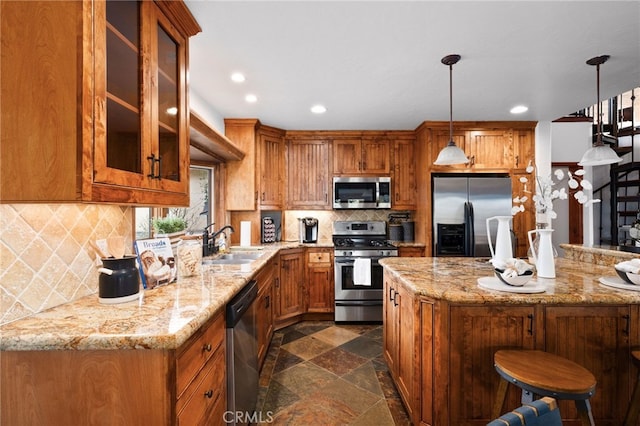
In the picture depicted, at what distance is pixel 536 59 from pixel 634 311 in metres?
1.83

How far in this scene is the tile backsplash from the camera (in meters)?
1.05

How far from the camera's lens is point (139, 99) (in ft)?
4.07

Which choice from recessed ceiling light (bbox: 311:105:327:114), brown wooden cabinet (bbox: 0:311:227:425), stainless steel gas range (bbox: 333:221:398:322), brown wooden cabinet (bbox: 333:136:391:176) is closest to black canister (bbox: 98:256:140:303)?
brown wooden cabinet (bbox: 0:311:227:425)

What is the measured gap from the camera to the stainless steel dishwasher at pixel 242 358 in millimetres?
1521

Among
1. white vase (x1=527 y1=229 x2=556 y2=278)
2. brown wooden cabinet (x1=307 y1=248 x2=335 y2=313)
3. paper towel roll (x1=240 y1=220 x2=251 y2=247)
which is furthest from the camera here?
brown wooden cabinet (x1=307 y1=248 x2=335 y2=313)

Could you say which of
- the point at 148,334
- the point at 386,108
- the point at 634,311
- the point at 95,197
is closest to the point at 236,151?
the point at 386,108

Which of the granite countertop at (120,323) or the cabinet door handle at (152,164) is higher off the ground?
the cabinet door handle at (152,164)

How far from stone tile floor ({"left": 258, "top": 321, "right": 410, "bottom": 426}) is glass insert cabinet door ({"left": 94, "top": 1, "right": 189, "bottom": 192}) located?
1.66 metres

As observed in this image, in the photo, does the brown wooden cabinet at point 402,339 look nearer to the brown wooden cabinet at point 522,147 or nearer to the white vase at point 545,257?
the white vase at point 545,257

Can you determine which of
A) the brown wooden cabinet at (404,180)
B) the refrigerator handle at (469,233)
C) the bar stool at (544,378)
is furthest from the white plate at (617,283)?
the brown wooden cabinet at (404,180)

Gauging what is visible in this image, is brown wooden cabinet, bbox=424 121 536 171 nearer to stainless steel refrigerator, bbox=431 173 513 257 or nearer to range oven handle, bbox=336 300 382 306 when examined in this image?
stainless steel refrigerator, bbox=431 173 513 257

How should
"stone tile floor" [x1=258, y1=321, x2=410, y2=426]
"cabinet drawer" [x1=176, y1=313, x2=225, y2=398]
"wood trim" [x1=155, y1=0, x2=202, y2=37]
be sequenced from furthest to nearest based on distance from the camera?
"stone tile floor" [x1=258, y1=321, x2=410, y2=426] < "wood trim" [x1=155, y1=0, x2=202, y2=37] < "cabinet drawer" [x1=176, y1=313, x2=225, y2=398]

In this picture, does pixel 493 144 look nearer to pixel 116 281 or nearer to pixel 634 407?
pixel 634 407

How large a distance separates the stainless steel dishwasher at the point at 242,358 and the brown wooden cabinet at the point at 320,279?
1788mm
